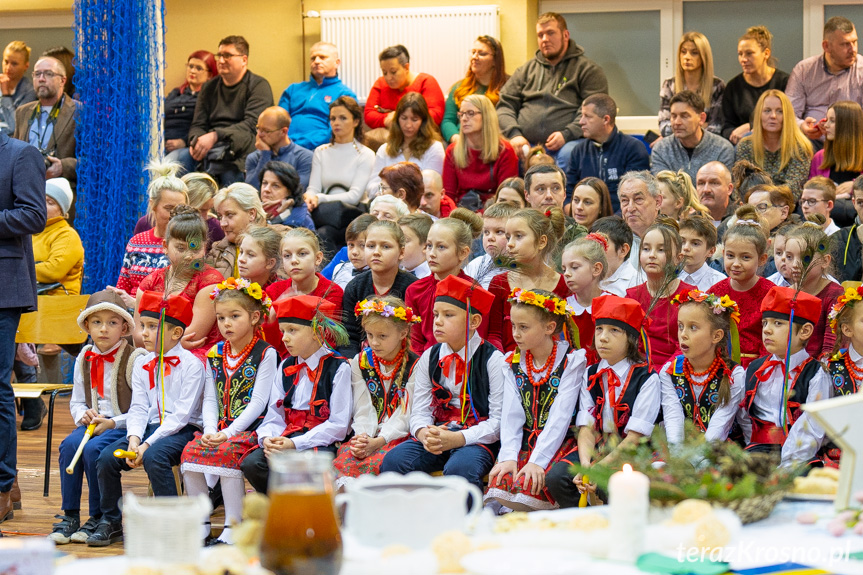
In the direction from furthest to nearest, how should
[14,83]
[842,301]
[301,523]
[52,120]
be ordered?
1. [14,83]
2. [52,120]
3. [842,301]
4. [301,523]

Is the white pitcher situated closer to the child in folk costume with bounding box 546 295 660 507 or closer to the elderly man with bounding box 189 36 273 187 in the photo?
the child in folk costume with bounding box 546 295 660 507

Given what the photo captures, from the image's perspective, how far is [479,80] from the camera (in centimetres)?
Result: 676

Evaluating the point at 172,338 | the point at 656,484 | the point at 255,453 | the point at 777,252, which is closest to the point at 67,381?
the point at 172,338

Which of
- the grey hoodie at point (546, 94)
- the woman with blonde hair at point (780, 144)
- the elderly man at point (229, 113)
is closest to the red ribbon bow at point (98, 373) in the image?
the elderly man at point (229, 113)

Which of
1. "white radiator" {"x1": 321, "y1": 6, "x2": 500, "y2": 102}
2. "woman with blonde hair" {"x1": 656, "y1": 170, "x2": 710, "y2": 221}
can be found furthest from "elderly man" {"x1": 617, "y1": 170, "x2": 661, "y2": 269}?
"white radiator" {"x1": 321, "y1": 6, "x2": 500, "y2": 102}

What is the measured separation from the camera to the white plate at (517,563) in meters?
1.39

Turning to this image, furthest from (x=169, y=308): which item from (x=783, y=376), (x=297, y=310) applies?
(x=783, y=376)

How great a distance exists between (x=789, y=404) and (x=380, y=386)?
143cm

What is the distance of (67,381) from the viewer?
231 inches

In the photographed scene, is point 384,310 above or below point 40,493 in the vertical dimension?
above

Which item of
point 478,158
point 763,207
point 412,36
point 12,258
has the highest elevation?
point 412,36

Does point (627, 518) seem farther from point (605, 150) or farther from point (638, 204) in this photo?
point (605, 150)

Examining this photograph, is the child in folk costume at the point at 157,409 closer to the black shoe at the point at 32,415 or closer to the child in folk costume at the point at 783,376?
the black shoe at the point at 32,415

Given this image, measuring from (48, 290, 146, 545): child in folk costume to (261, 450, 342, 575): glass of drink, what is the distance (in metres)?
2.74
